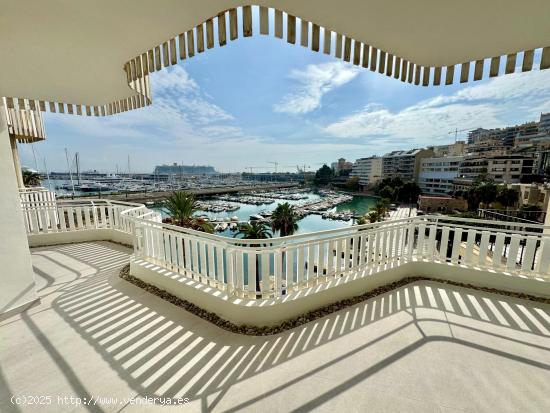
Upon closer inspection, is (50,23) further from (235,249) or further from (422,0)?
(422,0)

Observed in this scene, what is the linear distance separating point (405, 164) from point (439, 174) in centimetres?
1228

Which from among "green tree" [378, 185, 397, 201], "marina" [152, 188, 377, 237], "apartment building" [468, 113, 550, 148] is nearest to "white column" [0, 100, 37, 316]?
"marina" [152, 188, 377, 237]

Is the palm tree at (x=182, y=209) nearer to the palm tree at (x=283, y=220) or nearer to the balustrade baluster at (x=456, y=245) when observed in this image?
the balustrade baluster at (x=456, y=245)

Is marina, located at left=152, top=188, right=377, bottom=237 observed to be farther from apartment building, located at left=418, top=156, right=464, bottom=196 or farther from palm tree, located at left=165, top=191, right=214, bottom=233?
palm tree, located at left=165, top=191, right=214, bottom=233

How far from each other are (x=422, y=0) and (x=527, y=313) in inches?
137

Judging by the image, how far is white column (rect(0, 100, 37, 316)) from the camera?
2.35 m

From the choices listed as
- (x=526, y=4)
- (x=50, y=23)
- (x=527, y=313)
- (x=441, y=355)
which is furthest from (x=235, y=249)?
(x=527, y=313)

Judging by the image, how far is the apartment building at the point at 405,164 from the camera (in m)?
64.6

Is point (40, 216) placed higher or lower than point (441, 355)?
higher

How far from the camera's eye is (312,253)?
264 cm

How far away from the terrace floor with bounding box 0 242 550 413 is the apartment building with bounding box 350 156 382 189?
81817 millimetres

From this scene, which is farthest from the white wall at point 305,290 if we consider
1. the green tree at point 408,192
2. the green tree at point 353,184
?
the green tree at point 353,184

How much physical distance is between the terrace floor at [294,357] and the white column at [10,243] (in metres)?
0.25

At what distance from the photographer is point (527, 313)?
2.55 metres
